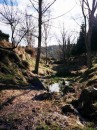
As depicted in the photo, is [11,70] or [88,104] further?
[11,70]

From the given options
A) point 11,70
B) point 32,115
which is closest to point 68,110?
point 32,115

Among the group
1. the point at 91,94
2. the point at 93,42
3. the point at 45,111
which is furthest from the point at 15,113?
the point at 93,42

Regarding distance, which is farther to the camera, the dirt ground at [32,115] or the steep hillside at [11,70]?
the steep hillside at [11,70]

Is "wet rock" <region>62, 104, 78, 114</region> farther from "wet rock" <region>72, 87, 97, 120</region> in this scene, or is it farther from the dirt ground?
"wet rock" <region>72, 87, 97, 120</region>

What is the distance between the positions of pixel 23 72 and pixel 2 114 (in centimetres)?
1046

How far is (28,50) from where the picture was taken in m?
44.7

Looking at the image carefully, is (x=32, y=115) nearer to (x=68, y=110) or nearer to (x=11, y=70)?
(x=68, y=110)

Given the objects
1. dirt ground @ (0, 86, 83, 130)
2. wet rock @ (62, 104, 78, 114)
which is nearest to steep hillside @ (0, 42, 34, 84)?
dirt ground @ (0, 86, 83, 130)

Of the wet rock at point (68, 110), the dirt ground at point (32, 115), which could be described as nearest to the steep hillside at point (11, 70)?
the dirt ground at point (32, 115)

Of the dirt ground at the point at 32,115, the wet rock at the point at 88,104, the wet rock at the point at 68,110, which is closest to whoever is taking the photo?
the dirt ground at the point at 32,115

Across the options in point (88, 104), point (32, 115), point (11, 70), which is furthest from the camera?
point (11, 70)

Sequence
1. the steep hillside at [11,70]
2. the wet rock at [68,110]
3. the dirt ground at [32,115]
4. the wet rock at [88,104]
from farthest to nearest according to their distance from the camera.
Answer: the steep hillside at [11,70]
the wet rock at [68,110]
the wet rock at [88,104]
the dirt ground at [32,115]

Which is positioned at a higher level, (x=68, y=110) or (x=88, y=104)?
(x=88, y=104)

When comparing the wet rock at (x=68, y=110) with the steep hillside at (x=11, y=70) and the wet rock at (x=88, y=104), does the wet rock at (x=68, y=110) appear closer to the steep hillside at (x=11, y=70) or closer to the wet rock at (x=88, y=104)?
the wet rock at (x=88, y=104)
